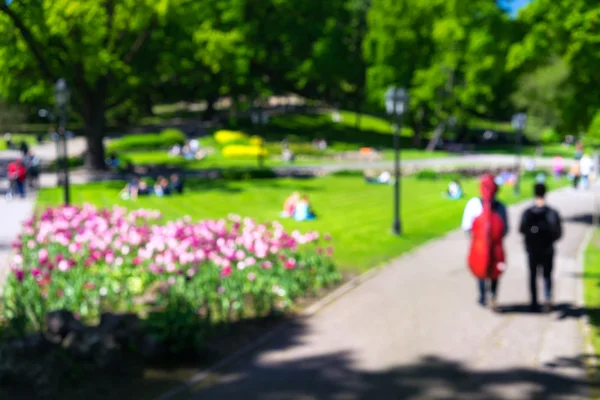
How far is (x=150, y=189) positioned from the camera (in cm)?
2234

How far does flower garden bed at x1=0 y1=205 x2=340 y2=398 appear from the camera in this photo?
21.8 feet

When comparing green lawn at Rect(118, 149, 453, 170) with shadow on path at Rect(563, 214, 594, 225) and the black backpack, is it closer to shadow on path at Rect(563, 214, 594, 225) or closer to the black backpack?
shadow on path at Rect(563, 214, 594, 225)

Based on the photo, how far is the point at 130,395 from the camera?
586 centimetres

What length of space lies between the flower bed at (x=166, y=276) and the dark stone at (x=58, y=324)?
1.46 ft

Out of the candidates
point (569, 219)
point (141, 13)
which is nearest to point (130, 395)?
point (569, 219)

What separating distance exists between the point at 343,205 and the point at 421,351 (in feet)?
43.7

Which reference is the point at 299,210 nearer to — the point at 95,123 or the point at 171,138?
the point at 95,123

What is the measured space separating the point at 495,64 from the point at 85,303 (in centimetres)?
4038

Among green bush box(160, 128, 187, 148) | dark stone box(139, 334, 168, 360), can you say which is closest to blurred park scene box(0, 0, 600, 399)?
dark stone box(139, 334, 168, 360)

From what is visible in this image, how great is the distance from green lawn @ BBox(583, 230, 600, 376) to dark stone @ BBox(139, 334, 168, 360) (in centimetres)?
469

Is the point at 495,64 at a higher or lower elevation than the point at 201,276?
higher

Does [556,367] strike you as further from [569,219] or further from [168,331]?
[569,219]

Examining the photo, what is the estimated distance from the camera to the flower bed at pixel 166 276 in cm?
767

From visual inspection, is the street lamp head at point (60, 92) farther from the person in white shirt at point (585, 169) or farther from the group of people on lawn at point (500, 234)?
the person in white shirt at point (585, 169)
